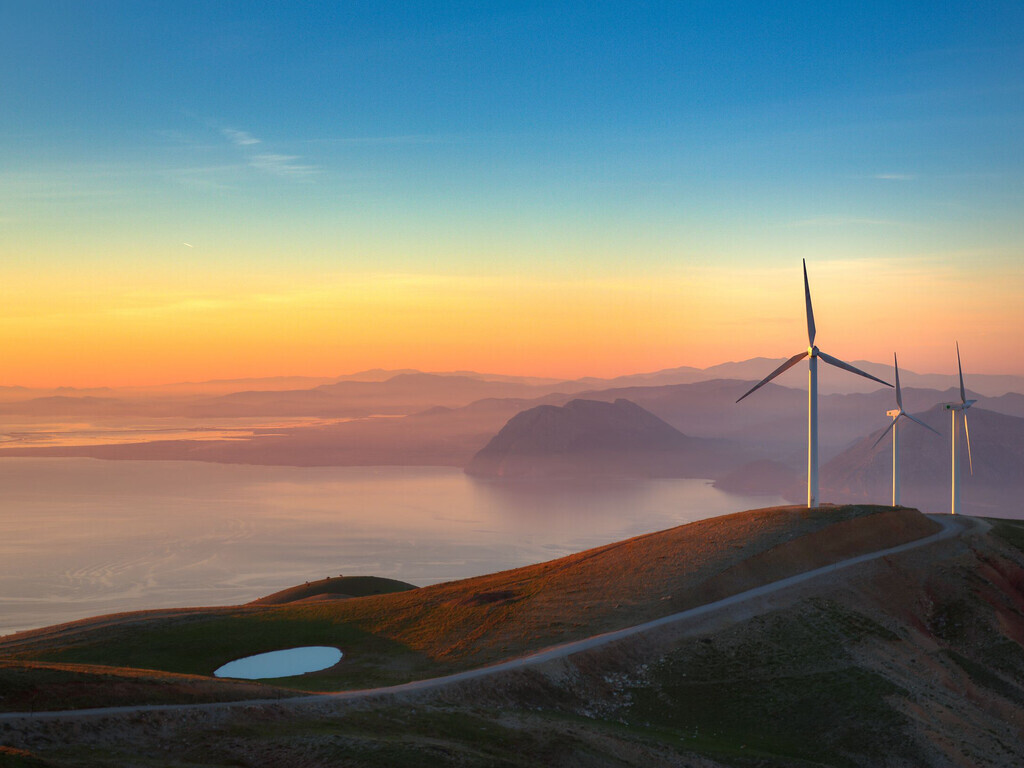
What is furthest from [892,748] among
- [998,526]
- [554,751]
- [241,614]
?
[241,614]

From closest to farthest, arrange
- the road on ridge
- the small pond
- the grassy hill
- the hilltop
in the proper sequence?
the road on ridge
the hilltop
the small pond
the grassy hill

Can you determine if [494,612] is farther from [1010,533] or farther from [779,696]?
[1010,533]

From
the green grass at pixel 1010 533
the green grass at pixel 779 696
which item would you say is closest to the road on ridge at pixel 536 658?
the green grass at pixel 1010 533

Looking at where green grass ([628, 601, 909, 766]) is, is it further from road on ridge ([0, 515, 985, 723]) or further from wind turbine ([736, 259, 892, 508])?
wind turbine ([736, 259, 892, 508])

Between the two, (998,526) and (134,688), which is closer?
(134,688)

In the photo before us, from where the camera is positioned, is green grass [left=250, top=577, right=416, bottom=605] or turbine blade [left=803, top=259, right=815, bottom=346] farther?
green grass [left=250, top=577, right=416, bottom=605]

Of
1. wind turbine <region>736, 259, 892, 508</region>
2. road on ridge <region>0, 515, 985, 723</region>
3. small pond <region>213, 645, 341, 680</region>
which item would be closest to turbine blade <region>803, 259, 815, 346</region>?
wind turbine <region>736, 259, 892, 508</region>

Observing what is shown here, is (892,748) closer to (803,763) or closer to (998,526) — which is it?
(803,763)
